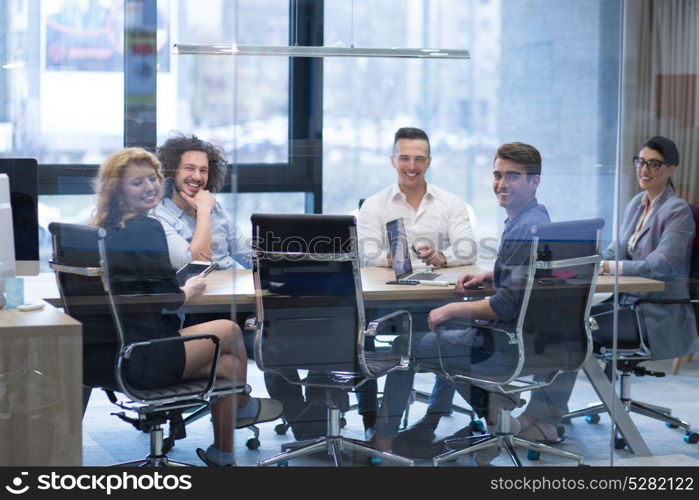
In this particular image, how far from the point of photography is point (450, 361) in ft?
13.3

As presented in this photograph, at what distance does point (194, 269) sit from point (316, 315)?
52 centimetres

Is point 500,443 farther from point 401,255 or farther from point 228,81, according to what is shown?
point 228,81

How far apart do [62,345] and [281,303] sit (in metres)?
0.81

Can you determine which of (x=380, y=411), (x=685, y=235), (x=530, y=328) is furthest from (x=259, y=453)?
(x=685, y=235)

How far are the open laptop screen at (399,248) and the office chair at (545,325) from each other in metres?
0.29

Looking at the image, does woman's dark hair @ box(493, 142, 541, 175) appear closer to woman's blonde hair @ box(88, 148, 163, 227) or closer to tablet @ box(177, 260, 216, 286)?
tablet @ box(177, 260, 216, 286)

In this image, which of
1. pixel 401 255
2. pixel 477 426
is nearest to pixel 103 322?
pixel 401 255

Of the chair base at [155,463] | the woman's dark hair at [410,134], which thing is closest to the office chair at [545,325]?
the woman's dark hair at [410,134]

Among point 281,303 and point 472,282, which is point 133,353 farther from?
point 472,282

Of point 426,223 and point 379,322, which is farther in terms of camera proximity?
point 426,223

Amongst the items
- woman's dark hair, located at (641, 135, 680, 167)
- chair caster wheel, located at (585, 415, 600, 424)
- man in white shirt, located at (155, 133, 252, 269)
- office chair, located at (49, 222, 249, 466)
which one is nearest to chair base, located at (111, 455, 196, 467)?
office chair, located at (49, 222, 249, 466)

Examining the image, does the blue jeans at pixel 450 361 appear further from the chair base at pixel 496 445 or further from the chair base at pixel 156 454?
the chair base at pixel 156 454

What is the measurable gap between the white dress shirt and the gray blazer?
0.65 meters

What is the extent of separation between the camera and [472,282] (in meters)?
4.03
